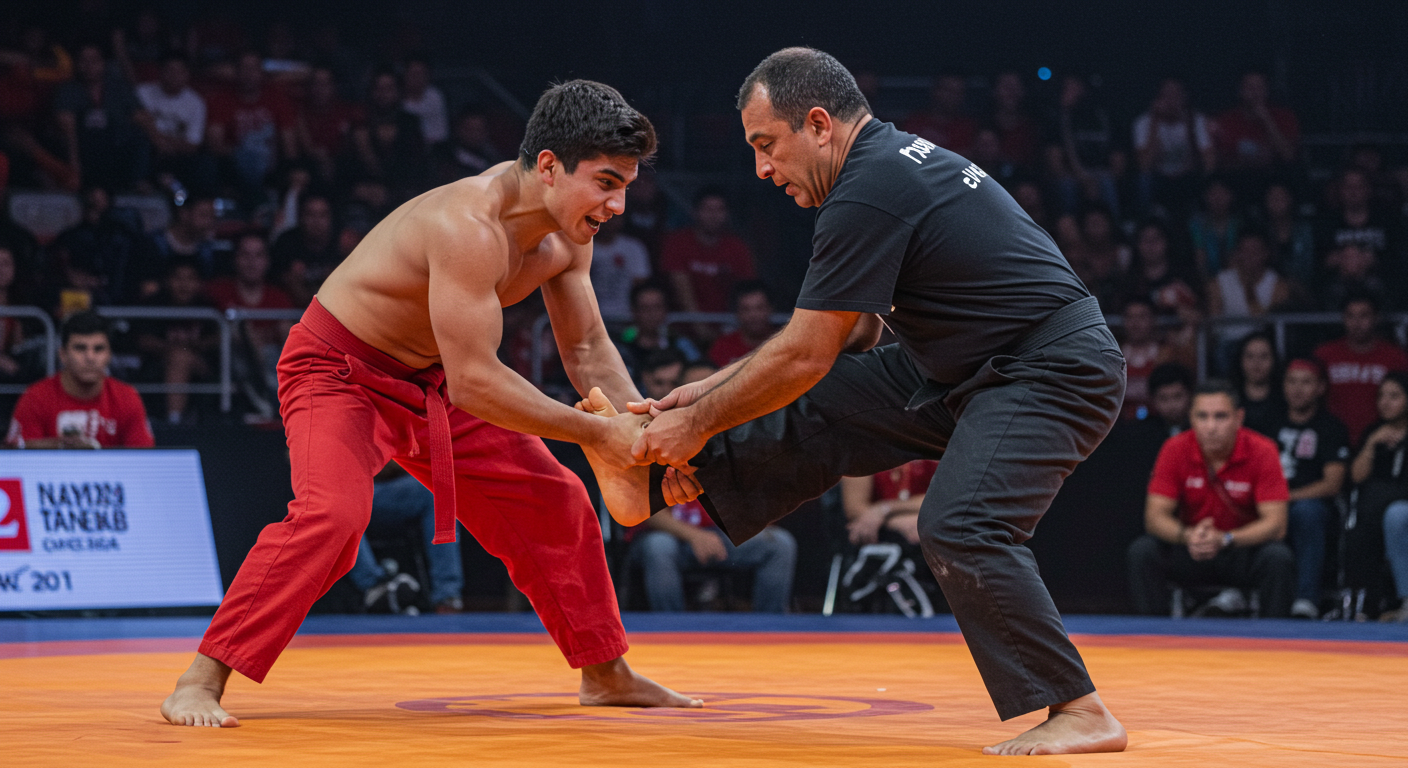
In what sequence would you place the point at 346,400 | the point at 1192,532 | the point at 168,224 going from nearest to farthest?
the point at 346,400 < the point at 1192,532 < the point at 168,224

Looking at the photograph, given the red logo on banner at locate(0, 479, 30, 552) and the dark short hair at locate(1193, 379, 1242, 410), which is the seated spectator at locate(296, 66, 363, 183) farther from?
the dark short hair at locate(1193, 379, 1242, 410)

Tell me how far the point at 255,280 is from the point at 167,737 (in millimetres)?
5655

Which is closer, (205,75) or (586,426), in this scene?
(586,426)

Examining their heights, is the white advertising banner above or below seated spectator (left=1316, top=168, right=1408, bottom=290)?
below

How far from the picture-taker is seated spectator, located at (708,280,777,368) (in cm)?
782

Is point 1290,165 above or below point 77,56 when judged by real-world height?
below

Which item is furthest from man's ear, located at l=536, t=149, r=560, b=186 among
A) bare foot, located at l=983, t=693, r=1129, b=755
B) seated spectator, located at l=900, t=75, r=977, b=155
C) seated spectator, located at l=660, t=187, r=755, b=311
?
seated spectator, located at l=900, t=75, r=977, b=155

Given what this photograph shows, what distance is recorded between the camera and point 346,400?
134 inches

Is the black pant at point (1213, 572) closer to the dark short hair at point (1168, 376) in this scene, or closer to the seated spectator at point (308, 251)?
the dark short hair at point (1168, 376)

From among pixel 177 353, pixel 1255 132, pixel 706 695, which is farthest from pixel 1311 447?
pixel 177 353

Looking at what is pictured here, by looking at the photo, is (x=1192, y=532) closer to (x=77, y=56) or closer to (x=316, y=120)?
(x=316, y=120)

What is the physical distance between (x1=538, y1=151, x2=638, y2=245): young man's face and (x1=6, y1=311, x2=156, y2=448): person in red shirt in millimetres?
3720

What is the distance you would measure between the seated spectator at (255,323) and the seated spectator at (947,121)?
437 centimetres

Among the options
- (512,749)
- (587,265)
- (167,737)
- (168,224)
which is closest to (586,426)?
(587,265)
